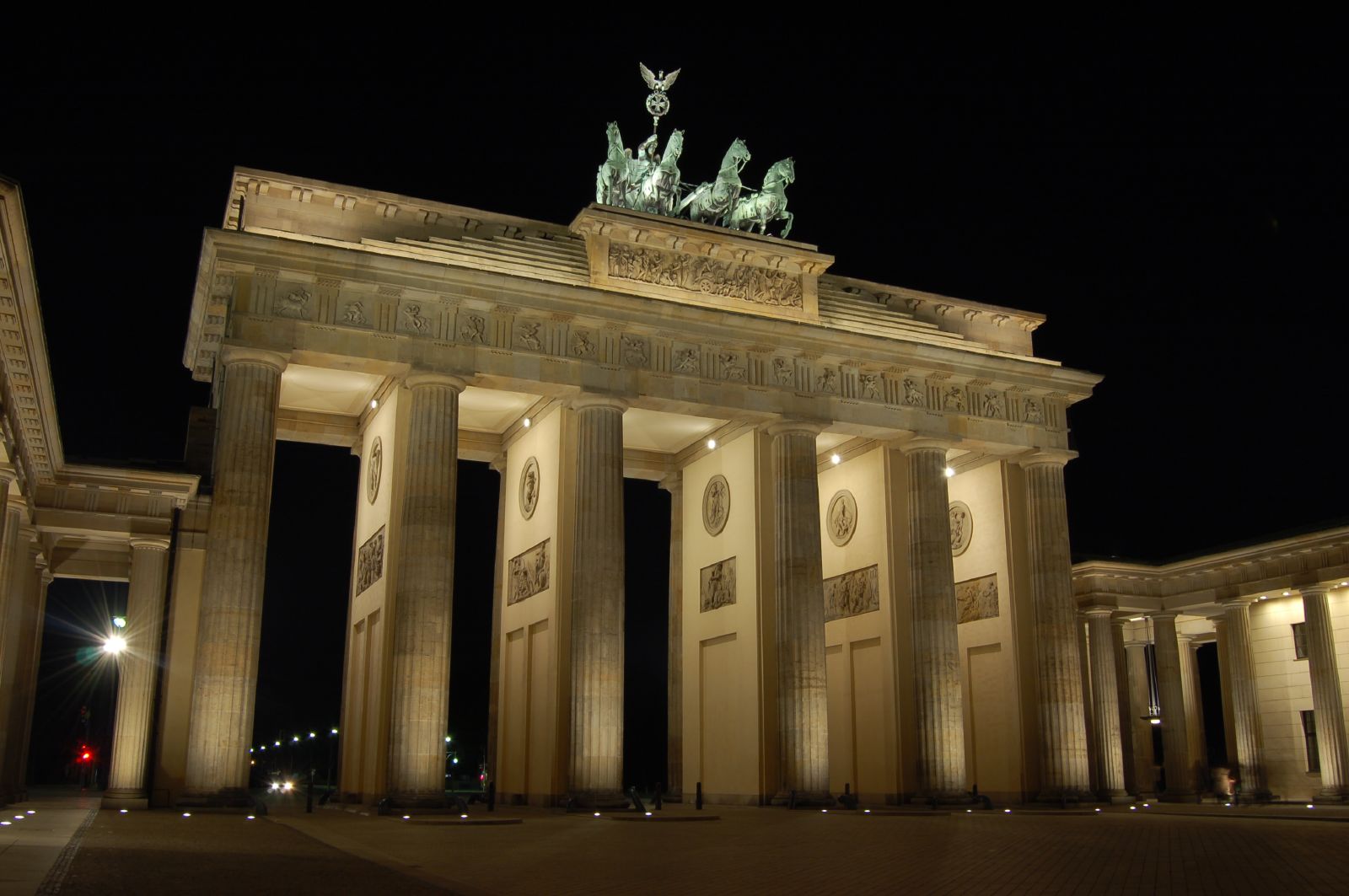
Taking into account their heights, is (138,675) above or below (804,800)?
above

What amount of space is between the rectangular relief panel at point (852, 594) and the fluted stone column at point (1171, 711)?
47.0 feet

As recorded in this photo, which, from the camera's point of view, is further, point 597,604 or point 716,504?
point 716,504

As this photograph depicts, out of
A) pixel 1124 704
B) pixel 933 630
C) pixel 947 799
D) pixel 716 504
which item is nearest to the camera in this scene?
pixel 947 799

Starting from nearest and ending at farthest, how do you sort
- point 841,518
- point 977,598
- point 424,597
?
point 424,597 → point 977,598 → point 841,518

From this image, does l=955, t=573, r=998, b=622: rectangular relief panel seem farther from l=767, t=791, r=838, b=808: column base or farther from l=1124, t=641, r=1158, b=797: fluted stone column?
l=1124, t=641, r=1158, b=797: fluted stone column

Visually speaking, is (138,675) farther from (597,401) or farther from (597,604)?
(597,401)

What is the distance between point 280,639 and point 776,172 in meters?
46.8

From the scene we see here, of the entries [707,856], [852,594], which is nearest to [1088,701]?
[852,594]

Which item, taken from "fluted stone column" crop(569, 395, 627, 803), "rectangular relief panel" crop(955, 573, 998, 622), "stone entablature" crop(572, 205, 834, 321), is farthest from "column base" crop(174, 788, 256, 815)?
"rectangular relief panel" crop(955, 573, 998, 622)

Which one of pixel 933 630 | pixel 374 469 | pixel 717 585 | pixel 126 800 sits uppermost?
pixel 374 469

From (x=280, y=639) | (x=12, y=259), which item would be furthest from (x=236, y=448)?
(x=280, y=639)

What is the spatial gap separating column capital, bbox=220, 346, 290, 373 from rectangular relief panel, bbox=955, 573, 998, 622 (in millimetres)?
22179

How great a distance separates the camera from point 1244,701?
151 feet

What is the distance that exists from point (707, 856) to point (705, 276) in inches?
871
